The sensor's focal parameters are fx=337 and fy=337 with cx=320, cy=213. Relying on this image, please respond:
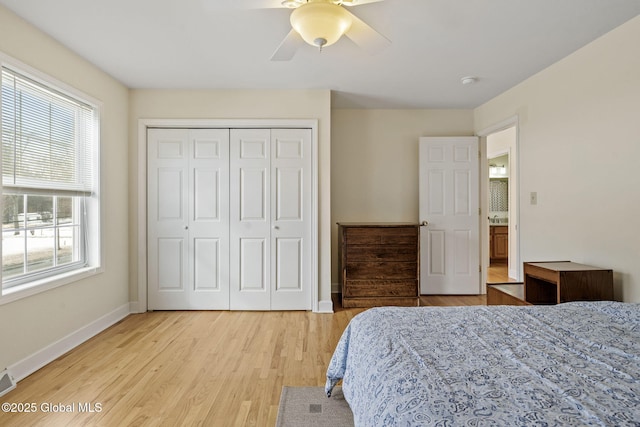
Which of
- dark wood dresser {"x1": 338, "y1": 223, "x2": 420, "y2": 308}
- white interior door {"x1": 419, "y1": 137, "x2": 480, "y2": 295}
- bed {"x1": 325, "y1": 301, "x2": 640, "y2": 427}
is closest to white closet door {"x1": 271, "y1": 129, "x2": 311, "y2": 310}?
dark wood dresser {"x1": 338, "y1": 223, "x2": 420, "y2": 308}

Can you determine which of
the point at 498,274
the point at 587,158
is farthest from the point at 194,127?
the point at 498,274

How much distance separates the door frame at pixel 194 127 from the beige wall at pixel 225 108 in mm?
45

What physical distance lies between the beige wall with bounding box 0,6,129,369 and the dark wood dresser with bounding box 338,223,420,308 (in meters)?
2.42

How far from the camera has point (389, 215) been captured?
455 centimetres

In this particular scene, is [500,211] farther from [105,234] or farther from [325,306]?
[105,234]

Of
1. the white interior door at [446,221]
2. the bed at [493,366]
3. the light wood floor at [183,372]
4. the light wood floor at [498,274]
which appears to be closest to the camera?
the bed at [493,366]

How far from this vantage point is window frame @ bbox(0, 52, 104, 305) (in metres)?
2.29

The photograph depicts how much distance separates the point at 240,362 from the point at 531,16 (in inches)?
125

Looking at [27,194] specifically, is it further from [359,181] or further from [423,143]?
[423,143]

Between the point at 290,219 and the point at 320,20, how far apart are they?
232 centimetres

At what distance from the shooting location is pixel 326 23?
180cm

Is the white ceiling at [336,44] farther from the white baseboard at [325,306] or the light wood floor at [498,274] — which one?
A: the light wood floor at [498,274]

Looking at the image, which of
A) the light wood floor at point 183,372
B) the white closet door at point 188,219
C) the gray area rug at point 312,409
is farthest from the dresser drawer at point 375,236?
the gray area rug at point 312,409

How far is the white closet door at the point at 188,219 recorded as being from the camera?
12.4 ft
